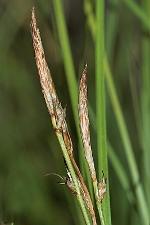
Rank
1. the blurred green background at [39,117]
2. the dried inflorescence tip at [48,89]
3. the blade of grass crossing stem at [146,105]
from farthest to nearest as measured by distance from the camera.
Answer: the blurred green background at [39,117]
the blade of grass crossing stem at [146,105]
the dried inflorescence tip at [48,89]

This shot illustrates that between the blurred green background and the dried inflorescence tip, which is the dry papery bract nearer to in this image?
the dried inflorescence tip

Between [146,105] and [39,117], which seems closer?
[146,105]

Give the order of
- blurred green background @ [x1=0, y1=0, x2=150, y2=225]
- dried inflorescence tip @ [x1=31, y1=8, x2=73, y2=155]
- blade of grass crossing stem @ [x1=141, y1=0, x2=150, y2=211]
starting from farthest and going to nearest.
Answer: blurred green background @ [x1=0, y1=0, x2=150, y2=225], blade of grass crossing stem @ [x1=141, y1=0, x2=150, y2=211], dried inflorescence tip @ [x1=31, y1=8, x2=73, y2=155]

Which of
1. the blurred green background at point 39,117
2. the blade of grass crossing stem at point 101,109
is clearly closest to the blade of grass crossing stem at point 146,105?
the blurred green background at point 39,117

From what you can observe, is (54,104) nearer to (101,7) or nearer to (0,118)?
(101,7)

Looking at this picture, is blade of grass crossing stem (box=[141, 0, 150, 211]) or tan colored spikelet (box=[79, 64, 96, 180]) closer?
tan colored spikelet (box=[79, 64, 96, 180])

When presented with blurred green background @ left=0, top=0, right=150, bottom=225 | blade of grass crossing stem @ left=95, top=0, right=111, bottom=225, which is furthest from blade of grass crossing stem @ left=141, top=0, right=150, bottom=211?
blade of grass crossing stem @ left=95, top=0, right=111, bottom=225

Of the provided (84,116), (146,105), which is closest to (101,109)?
(84,116)

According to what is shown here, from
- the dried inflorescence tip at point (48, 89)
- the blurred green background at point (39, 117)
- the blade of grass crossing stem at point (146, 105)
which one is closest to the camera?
the dried inflorescence tip at point (48, 89)

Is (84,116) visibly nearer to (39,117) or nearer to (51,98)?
(51,98)

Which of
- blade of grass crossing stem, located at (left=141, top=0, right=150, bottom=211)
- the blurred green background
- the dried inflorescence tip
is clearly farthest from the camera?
the blurred green background

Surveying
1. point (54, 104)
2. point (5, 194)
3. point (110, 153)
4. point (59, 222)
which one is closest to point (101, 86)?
point (54, 104)

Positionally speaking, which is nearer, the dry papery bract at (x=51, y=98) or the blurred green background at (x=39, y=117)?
the dry papery bract at (x=51, y=98)

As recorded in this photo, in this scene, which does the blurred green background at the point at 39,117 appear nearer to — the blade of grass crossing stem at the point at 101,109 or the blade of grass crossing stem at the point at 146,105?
the blade of grass crossing stem at the point at 146,105
